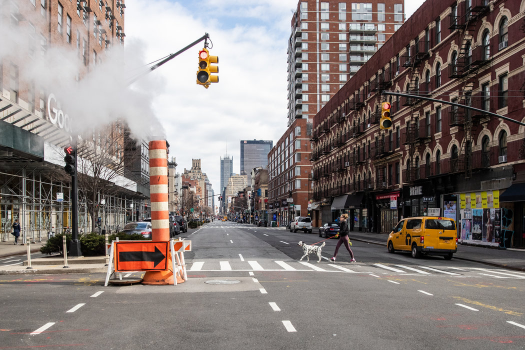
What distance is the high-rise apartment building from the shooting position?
318 feet

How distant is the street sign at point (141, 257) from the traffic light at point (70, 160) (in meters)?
6.18

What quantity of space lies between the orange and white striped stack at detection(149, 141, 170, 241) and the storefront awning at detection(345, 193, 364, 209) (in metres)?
41.7

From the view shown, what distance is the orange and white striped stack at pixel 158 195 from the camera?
39.7 feet

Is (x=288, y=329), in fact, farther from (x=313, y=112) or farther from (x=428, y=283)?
(x=313, y=112)

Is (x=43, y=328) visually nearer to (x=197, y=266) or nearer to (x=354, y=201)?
(x=197, y=266)

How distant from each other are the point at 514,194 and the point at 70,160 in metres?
21.1

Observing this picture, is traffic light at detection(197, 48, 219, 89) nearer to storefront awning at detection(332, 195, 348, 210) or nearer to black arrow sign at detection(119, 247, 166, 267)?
black arrow sign at detection(119, 247, 166, 267)

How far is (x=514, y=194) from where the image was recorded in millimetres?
24281

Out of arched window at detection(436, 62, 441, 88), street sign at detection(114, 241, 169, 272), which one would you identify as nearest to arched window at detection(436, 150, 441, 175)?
arched window at detection(436, 62, 441, 88)

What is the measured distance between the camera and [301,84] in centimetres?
9794

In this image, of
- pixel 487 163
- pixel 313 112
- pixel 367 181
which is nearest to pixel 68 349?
pixel 487 163

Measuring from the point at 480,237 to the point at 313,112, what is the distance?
71229 millimetres

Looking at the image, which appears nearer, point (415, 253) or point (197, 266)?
point (197, 266)

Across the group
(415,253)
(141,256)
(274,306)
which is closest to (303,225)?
(415,253)
